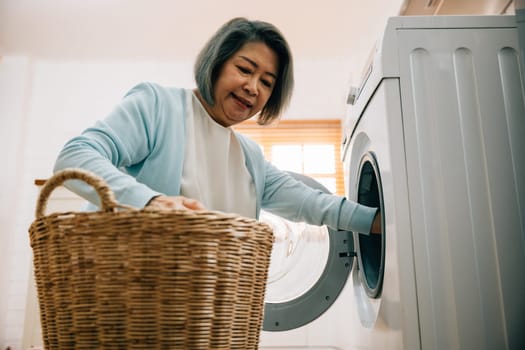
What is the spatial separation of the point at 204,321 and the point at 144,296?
91 mm

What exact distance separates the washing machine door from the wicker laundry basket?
73 cm

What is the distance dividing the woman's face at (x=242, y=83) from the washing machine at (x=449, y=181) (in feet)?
0.85

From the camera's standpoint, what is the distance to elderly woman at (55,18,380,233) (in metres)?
0.94

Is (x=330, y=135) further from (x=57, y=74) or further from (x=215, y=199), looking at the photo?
(x=215, y=199)

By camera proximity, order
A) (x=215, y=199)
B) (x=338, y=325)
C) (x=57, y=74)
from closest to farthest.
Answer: (x=215, y=199) < (x=338, y=325) < (x=57, y=74)

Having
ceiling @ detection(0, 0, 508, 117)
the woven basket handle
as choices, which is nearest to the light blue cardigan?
the woven basket handle

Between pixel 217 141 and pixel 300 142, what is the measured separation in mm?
2389

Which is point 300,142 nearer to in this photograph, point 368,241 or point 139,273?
point 368,241

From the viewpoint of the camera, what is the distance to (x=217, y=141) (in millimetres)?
1144

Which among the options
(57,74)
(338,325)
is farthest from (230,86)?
(57,74)

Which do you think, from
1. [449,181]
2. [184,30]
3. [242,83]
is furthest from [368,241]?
[184,30]

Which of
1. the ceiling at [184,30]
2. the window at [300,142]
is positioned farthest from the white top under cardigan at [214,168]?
the window at [300,142]

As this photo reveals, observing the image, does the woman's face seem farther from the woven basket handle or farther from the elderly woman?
the woven basket handle

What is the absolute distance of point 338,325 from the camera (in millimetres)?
2875
